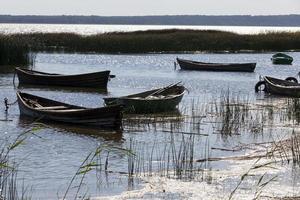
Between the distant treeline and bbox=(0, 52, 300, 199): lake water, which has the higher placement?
the distant treeline

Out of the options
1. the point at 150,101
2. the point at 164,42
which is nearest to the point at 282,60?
the point at 164,42

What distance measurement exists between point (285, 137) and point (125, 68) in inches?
1097

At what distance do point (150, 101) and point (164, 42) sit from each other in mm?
38148

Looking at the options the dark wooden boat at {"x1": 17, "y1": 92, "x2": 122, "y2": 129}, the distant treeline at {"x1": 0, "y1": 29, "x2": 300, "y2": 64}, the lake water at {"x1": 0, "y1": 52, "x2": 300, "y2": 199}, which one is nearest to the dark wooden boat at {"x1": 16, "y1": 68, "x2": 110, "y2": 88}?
the lake water at {"x1": 0, "y1": 52, "x2": 300, "y2": 199}

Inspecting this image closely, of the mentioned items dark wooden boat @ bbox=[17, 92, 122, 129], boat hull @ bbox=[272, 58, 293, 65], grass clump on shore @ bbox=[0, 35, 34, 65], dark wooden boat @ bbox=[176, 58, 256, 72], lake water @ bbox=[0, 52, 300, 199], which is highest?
grass clump on shore @ bbox=[0, 35, 34, 65]

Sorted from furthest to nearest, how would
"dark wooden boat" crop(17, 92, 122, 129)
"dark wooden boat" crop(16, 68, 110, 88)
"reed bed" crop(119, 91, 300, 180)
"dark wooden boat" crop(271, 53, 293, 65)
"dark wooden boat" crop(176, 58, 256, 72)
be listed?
"dark wooden boat" crop(271, 53, 293, 65)
"dark wooden boat" crop(176, 58, 256, 72)
"dark wooden boat" crop(16, 68, 110, 88)
"dark wooden boat" crop(17, 92, 122, 129)
"reed bed" crop(119, 91, 300, 180)

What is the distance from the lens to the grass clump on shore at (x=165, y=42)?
54.5 meters

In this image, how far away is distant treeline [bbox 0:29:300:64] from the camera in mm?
54438

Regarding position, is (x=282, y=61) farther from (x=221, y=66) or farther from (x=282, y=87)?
(x=282, y=87)

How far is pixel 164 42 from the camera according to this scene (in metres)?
57.3

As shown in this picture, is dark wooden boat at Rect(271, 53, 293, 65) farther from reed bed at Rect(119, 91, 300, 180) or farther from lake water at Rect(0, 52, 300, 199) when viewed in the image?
reed bed at Rect(119, 91, 300, 180)

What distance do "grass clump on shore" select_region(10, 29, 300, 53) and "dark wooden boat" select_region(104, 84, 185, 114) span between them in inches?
1292

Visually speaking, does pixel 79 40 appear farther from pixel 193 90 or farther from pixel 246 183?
pixel 246 183

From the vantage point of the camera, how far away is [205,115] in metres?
19.4
